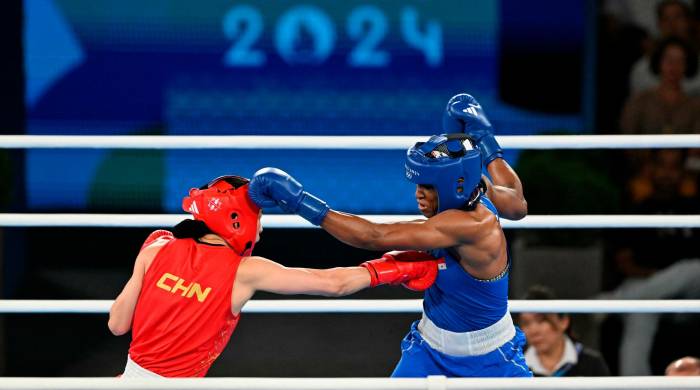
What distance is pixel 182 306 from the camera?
2957 mm

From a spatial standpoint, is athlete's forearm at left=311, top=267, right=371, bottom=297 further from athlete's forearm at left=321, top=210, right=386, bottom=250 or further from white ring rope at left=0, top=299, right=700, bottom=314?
white ring rope at left=0, top=299, right=700, bottom=314

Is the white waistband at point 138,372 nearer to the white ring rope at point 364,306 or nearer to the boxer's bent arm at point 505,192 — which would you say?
the white ring rope at point 364,306

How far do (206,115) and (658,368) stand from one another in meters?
2.92

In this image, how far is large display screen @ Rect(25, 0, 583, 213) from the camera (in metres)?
6.55

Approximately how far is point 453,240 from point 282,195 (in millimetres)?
479

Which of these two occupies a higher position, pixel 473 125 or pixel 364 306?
pixel 473 125

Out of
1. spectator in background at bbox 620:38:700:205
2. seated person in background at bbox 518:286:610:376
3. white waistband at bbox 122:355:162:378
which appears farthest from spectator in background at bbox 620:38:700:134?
white waistband at bbox 122:355:162:378

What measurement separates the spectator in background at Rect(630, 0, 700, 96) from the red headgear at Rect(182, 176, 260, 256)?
4.23 metres

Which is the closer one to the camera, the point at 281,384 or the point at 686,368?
the point at 281,384

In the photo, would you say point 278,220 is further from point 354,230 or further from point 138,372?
point 138,372

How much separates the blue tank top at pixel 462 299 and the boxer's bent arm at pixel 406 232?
0.13 m

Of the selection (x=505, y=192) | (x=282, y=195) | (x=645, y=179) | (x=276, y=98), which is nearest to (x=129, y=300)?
(x=282, y=195)

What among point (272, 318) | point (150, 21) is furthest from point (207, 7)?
point (272, 318)

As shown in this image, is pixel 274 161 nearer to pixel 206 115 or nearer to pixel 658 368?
pixel 206 115
